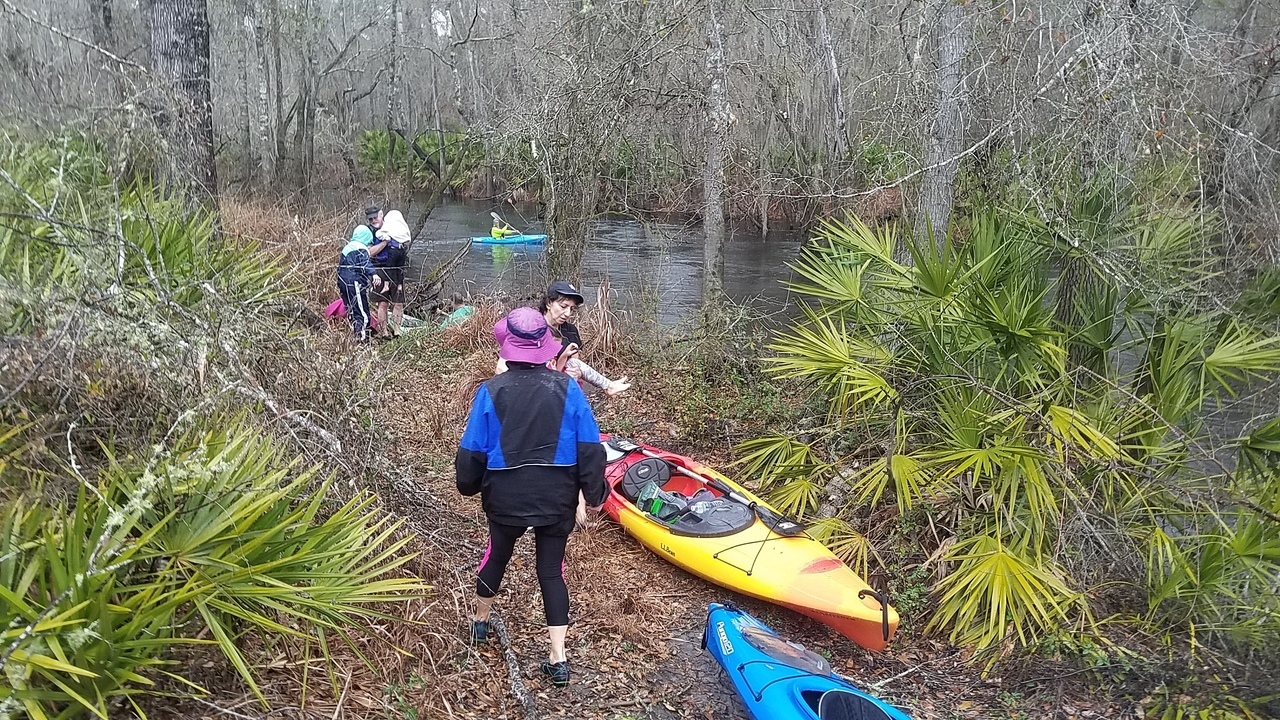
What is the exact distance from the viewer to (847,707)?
334 centimetres

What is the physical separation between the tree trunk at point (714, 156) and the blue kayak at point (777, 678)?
16.2 ft

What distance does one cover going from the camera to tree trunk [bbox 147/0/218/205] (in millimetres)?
6547

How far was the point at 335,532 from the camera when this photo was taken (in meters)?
3.01

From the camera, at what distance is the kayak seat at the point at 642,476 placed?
5.68 metres

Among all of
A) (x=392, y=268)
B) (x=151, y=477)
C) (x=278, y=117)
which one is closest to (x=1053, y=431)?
(x=151, y=477)

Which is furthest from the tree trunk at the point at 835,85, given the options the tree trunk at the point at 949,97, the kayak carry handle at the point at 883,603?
the kayak carry handle at the point at 883,603

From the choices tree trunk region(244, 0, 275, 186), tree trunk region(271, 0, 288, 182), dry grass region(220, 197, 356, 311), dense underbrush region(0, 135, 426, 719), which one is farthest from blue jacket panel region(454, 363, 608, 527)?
tree trunk region(271, 0, 288, 182)

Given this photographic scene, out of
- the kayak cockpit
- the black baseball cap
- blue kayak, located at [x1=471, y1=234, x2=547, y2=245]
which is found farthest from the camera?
blue kayak, located at [x1=471, y1=234, x2=547, y2=245]

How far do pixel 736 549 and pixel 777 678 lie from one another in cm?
133

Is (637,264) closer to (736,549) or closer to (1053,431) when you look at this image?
(736,549)

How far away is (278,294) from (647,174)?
275 inches

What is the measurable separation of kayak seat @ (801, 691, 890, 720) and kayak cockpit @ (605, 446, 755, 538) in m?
1.68

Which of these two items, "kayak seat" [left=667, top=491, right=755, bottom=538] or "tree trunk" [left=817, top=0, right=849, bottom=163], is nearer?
"kayak seat" [left=667, top=491, right=755, bottom=538]

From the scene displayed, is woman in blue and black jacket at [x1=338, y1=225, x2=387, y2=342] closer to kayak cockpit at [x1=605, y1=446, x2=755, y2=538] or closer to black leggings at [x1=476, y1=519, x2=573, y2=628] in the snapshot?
kayak cockpit at [x1=605, y1=446, x2=755, y2=538]
